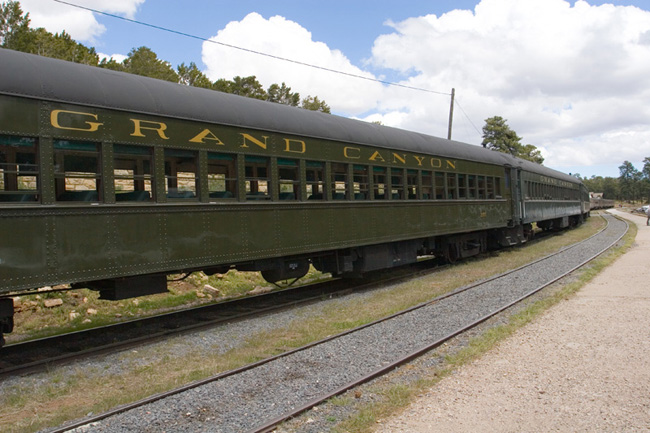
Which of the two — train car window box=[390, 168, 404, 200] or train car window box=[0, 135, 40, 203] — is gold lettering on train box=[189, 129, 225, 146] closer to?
train car window box=[0, 135, 40, 203]

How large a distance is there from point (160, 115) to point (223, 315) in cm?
336

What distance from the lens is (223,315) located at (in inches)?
320

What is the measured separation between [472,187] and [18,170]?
11605 millimetres

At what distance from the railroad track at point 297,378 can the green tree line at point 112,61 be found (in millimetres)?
31473

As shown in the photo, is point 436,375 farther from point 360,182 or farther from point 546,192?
point 546,192

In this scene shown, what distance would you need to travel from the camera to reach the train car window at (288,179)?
26.8 feet

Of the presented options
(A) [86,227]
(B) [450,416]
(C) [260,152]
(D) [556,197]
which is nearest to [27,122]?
(A) [86,227]

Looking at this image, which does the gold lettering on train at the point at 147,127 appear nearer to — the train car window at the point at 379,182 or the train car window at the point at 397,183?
the train car window at the point at 379,182

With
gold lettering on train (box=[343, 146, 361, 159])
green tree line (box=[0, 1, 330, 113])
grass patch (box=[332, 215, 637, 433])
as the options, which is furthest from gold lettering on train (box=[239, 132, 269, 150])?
green tree line (box=[0, 1, 330, 113])

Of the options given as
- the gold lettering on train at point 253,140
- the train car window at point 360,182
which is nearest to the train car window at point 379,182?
the train car window at point 360,182

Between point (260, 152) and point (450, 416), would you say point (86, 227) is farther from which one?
point (450, 416)

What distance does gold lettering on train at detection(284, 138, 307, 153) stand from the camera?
Answer: 8.22 metres

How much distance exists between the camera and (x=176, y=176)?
22.0 ft

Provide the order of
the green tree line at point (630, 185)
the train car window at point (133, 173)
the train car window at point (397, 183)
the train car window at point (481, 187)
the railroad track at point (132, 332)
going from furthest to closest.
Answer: the green tree line at point (630, 185), the train car window at point (481, 187), the train car window at point (397, 183), the train car window at point (133, 173), the railroad track at point (132, 332)
